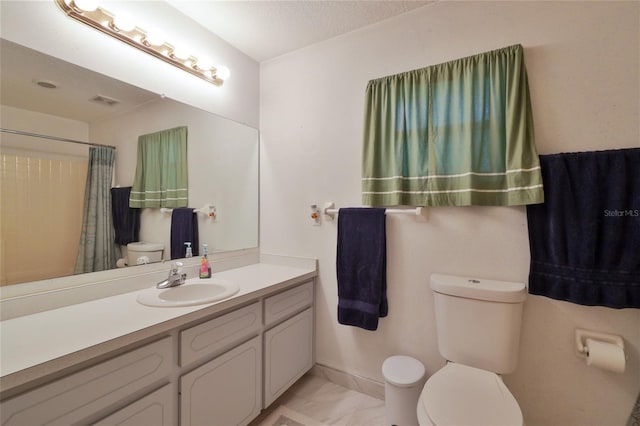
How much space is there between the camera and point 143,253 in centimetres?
152

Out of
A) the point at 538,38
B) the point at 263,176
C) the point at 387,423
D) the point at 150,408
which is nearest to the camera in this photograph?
the point at 150,408

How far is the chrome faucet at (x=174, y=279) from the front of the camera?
1.47 meters

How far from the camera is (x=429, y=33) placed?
1593mm

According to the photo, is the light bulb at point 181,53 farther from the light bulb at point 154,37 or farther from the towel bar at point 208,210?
the towel bar at point 208,210

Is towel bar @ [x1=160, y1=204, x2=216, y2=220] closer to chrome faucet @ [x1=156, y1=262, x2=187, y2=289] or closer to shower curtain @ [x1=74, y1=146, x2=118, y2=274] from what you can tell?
chrome faucet @ [x1=156, y1=262, x2=187, y2=289]

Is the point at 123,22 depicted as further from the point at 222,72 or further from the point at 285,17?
the point at 285,17

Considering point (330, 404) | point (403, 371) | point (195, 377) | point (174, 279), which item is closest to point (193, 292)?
A: point (174, 279)

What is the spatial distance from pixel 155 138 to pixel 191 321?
1094 mm

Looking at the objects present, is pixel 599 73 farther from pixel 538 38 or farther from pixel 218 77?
pixel 218 77

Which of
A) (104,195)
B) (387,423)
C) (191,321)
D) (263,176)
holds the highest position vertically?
(263,176)

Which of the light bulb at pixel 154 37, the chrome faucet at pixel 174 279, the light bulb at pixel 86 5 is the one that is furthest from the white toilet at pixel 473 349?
the light bulb at pixel 86 5

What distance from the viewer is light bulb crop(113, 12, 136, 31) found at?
1323 mm

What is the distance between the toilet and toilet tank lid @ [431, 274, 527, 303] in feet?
5.18

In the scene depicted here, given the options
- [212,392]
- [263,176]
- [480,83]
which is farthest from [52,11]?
[480,83]
